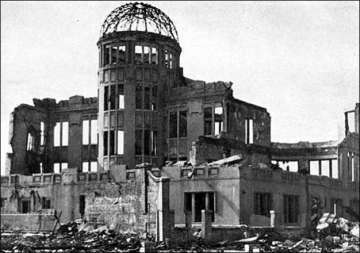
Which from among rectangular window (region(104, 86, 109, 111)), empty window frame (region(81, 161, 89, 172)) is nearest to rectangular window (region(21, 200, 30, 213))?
empty window frame (region(81, 161, 89, 172))

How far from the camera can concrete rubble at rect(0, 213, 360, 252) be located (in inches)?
1411

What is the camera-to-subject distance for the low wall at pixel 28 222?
48094 mm

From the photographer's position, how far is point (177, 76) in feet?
187

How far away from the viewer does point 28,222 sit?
48.8 m

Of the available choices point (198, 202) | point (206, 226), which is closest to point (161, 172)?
point (198, 202)

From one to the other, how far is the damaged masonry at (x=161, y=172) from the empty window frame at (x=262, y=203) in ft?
0.25

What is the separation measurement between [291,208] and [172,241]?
1396 centimetres

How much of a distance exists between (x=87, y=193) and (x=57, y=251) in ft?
43.7

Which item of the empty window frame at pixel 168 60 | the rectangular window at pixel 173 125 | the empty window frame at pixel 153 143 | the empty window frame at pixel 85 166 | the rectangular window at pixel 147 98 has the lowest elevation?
the empty window frame at pixel 85 166

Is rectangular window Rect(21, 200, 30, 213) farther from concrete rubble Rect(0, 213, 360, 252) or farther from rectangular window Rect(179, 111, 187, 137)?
rectangular window Rect(179, 111, 187, 137)

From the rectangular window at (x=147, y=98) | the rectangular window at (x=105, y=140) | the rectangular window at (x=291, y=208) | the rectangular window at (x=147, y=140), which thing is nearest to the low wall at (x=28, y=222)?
the rectangular window at (x=105, y=140)

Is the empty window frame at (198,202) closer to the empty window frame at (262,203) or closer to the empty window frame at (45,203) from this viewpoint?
the empty window frame at (262,203)

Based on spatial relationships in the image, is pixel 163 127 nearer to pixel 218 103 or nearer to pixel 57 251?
pixel 218 103

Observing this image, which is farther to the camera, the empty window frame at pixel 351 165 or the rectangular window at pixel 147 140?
the empty window frame at pixel 351 165
